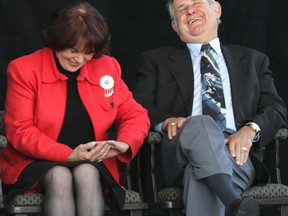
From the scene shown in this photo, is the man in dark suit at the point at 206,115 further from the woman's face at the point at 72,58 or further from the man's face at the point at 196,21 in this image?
the woman's face at the point at 72,58

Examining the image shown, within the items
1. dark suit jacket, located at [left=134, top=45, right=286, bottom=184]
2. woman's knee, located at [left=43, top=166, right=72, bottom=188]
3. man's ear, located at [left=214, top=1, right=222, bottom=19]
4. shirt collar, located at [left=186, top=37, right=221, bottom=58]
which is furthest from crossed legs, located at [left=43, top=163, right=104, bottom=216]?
man's ear, located at [left=214, top=1, right=222, bottom=19]

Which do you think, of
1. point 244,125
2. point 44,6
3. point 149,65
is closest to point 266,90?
point 244,125

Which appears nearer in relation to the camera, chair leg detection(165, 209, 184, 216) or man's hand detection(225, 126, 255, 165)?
chair leg detection(165, 209, 184, 216)

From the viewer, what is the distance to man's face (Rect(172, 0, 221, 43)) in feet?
16.4

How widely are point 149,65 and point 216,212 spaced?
997mm

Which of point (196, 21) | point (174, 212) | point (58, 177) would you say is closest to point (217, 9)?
point (196, 21)

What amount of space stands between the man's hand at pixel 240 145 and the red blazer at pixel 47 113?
40 cm

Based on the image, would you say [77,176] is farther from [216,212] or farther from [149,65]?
[149,65]

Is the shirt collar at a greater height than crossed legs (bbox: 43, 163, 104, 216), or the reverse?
the shirt collar

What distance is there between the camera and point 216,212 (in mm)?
4297

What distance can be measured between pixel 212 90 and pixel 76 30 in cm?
87

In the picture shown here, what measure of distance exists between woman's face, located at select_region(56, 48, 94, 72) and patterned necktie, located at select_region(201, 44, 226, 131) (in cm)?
70

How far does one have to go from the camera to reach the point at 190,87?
484cm

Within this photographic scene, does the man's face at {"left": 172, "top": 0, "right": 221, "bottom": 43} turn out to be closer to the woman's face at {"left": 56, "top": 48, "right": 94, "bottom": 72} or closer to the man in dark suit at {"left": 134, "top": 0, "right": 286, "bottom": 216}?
the man in dark suit at {"left": 134, "top": 0, "right": 286, "bottom": 216}
